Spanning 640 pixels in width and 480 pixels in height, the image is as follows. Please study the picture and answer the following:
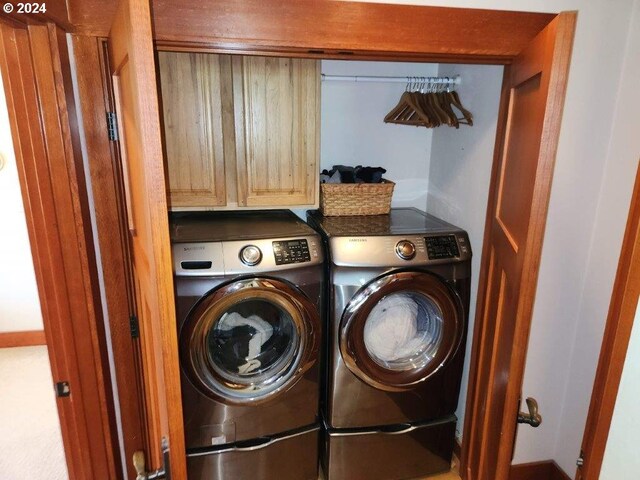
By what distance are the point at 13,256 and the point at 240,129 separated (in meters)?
2.38

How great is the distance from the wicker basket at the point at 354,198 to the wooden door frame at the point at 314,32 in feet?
2.40

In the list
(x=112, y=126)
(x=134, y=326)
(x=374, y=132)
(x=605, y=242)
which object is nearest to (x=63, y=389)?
(x=134, y=326)

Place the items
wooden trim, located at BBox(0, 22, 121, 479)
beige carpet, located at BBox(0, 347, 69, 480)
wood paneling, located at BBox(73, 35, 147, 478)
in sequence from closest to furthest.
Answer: wooden trim, located at BBox(0, 22, 121, 479)
wood paneling, located at BBox(73, 35, 147, 478)
beige carpet, located at BBox(0, 347, 69, 480)

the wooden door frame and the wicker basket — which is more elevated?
the wooden door frame

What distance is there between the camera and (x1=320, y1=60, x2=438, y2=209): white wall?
225 centimetres

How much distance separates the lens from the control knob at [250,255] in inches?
65.2

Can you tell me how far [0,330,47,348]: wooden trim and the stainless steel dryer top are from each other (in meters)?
2.75

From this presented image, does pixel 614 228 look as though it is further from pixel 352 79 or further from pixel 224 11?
pixel 224 11

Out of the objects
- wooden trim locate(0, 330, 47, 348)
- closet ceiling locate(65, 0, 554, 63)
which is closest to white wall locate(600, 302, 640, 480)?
closet ceiling locate(65, 0, 554, 63)

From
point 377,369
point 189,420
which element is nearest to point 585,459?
point 377,369

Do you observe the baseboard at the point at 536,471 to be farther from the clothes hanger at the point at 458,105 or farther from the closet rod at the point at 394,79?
the closet rod at the point at 394,79

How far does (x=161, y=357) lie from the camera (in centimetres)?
87

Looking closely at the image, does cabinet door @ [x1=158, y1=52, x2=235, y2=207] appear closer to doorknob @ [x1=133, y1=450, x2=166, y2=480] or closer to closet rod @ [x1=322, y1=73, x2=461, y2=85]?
closet rod @ [x1=322, y1=73, x2=461, y2=85]

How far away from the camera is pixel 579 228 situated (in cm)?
173
